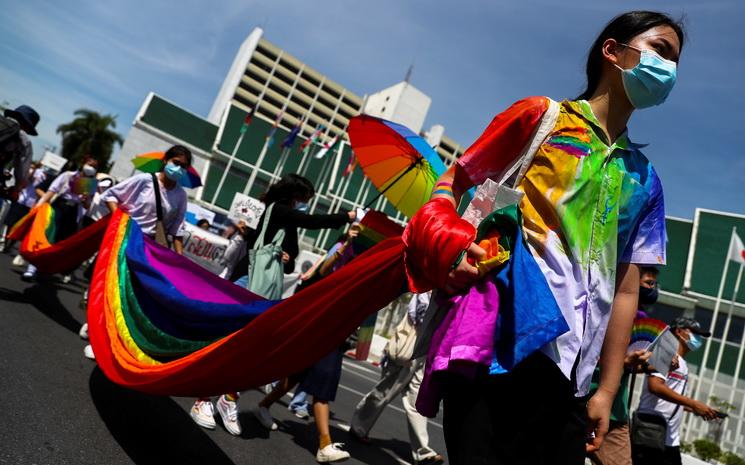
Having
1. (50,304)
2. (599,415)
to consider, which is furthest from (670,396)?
(50,304)

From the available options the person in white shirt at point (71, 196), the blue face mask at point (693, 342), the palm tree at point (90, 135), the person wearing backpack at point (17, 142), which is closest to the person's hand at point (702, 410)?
the blue face mask at point (693, 342)

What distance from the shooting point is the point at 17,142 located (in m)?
Answer: 5.21

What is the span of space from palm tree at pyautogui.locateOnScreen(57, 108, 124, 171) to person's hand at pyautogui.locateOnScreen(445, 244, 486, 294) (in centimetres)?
5949

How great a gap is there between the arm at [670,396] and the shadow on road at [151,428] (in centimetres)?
297

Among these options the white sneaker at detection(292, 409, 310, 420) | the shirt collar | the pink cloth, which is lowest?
the white sneaker at detection(292, 409, 310, 420)

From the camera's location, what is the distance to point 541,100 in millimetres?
1901

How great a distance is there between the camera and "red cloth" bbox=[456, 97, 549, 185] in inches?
72.9

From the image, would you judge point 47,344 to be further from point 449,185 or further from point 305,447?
point 449,185

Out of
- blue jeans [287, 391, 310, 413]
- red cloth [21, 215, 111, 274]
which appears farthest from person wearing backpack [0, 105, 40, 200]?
blue jeans [287, 391, 310, 413]

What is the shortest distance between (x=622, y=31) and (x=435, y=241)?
111 centimetres

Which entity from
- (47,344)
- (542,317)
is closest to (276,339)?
(542,317)

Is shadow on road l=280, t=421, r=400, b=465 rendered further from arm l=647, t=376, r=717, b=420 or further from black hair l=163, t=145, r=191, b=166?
black hair l=163, t=145, r=191, b=166

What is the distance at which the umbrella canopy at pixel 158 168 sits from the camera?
18.7ft

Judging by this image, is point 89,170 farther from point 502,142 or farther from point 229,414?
point 502,142
